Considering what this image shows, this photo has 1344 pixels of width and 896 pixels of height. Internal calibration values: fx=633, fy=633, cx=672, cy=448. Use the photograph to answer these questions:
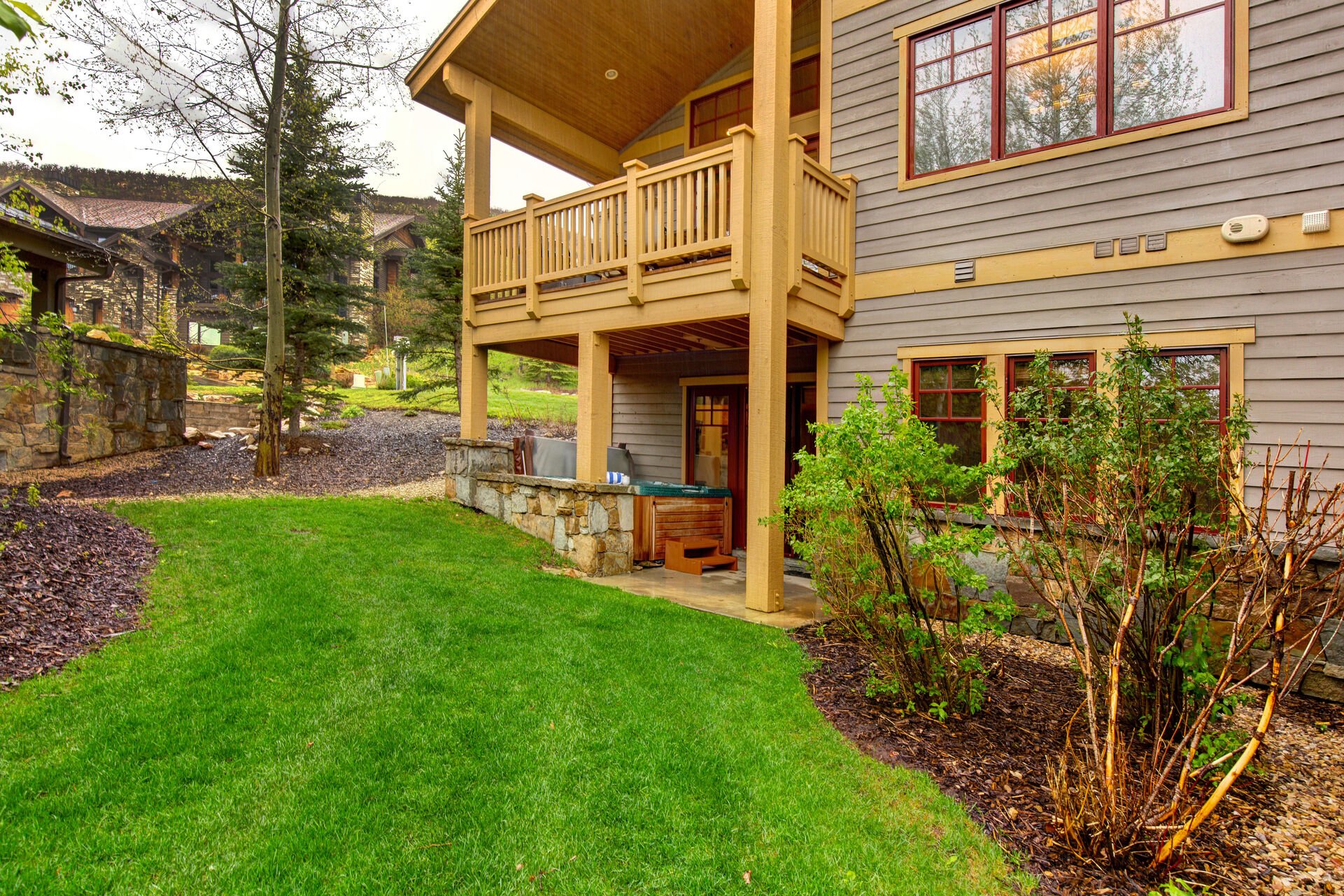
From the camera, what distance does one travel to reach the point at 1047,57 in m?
5.20

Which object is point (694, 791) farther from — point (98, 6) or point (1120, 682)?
point (98, 6)

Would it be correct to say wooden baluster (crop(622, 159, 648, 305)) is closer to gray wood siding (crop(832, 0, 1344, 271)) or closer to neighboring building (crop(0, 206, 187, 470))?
gray wood siding (crop(832, 0, 1344, 271))

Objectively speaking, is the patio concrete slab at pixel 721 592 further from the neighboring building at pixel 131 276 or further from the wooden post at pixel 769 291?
the neighboring building at pixel 131 276

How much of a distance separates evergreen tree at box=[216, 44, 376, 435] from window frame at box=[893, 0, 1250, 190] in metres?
8.57

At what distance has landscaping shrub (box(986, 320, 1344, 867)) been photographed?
88.3 inches

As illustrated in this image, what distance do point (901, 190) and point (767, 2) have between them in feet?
6.45

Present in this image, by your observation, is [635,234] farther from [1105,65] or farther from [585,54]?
[1105,65]

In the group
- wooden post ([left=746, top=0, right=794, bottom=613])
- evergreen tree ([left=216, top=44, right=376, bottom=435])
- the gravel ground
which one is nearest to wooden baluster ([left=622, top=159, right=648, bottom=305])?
wooden post ([left=746, top=0, right=794, bottom=613])

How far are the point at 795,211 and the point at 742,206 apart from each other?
0.45 metres

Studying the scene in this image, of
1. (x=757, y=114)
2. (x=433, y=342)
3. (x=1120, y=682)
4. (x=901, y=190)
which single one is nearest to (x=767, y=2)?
(x=757, y=114)

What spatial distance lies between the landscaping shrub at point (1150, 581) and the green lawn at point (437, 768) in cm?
58

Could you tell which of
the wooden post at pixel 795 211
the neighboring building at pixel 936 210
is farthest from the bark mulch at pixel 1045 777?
the wooden post at pixel 795 211

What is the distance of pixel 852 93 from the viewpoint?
20.2 ft

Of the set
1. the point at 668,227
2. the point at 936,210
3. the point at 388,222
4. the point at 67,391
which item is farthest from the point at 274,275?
the point at 388,222
